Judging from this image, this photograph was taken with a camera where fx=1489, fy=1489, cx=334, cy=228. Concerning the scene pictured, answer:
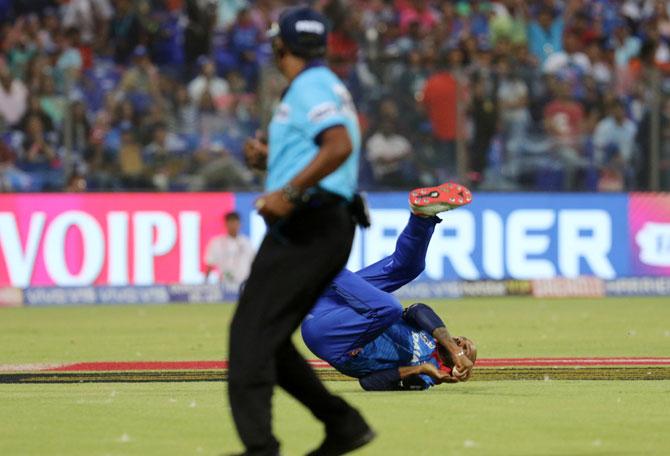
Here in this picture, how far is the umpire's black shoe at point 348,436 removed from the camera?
6.92 metres

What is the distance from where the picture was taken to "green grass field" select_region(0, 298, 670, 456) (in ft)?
25.3

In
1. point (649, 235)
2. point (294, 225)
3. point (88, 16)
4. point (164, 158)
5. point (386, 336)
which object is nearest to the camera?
point (294, 225)

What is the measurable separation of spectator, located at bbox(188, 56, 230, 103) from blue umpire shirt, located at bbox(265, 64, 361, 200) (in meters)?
14.2

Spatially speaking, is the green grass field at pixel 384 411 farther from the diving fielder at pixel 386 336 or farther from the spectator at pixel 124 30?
the spectator at pixel 124 30

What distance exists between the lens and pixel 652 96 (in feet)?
70.7

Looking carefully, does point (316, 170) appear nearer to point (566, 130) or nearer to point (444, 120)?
point (444, 120)

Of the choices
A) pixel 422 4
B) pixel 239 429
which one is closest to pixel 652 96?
pixel 422 4

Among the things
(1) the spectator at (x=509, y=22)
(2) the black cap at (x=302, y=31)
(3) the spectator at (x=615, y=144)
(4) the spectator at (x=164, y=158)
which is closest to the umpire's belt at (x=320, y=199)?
(2) the black cap at (x=302, y=31)

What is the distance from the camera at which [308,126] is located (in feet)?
21.2

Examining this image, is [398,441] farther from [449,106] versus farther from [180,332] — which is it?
[449,106]

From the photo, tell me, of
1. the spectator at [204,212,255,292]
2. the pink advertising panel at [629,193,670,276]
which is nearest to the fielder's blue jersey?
the spectator at [204,212,255,292]

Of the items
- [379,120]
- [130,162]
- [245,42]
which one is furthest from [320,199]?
[245,42]

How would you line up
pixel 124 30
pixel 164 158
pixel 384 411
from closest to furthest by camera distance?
pixel 384 411
pixel 164 158
pixel 124 30

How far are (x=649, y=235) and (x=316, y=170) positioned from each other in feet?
51.8
